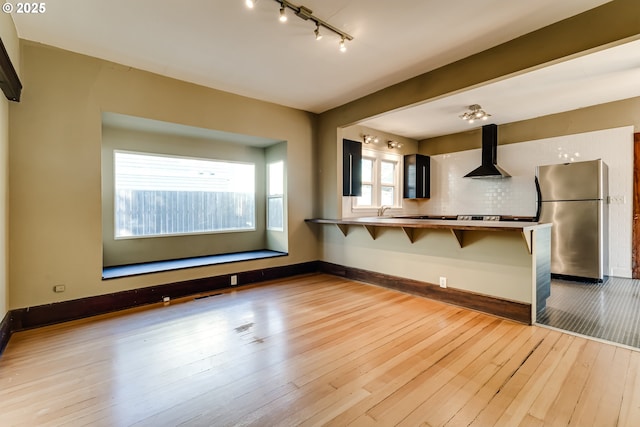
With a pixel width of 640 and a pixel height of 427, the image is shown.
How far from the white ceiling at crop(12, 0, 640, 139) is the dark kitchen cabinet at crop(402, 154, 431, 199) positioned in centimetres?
217

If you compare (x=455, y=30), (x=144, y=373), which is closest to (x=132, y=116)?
(x=144, y=373)

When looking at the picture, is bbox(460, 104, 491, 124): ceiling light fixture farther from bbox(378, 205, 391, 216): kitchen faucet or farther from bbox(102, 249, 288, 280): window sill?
bbox(102, 249, 288, 280): window sill

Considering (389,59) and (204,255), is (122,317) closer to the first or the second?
(204,255)

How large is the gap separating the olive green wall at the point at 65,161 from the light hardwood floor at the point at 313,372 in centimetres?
53

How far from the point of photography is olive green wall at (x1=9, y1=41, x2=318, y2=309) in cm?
279

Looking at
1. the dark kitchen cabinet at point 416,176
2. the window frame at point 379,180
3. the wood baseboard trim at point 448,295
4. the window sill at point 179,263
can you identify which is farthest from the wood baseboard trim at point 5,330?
the dark kitchen cabinet at point 416,176

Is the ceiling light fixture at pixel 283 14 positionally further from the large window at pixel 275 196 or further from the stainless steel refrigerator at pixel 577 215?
the stainless steel refrigerator at pixel 577 215

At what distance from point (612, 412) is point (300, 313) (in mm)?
2426

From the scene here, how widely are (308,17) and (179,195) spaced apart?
3.23 metres

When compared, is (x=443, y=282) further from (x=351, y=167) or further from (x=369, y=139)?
(x=369, y=139)

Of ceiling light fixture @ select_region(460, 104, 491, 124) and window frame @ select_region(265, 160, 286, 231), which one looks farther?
window frame @ select_region(265, 160, 286, 231)

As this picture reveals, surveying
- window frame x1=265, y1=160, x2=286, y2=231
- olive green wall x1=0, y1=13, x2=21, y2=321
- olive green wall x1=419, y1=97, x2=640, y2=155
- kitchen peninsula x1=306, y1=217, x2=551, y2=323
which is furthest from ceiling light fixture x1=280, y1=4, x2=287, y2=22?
olive green wall x1=419, y1=97, x2=640, y2=155

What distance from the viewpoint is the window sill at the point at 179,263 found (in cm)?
349

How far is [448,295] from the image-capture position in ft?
11.3
